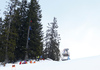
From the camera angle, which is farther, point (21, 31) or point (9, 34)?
point (21, 31)

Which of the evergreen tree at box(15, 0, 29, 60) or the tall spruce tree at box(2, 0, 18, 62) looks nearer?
the tall spruce tree at box(2, 0, 18, 62)

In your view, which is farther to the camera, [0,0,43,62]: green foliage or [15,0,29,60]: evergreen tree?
[15,0,29,60]: evergreen tree

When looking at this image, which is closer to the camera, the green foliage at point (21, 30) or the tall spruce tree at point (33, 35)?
the green foliage at point (21, 30)

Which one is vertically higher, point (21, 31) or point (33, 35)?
point (21, 31)

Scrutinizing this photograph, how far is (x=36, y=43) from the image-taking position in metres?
30.7

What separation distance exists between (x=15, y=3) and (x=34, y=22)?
23.0 ft

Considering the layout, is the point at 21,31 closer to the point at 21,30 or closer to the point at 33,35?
the point at 21,30

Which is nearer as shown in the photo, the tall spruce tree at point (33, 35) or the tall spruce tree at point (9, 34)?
the tall spruce tree at point (9, 34)

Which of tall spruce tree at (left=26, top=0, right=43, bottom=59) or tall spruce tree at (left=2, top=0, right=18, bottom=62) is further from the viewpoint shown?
tall spruce tree at (left=26, top=0, right=43, bottom=59)

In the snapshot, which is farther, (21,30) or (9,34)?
(21,30)

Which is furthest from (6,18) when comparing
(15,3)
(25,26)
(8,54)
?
(8,54)

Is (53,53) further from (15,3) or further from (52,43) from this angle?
(15,3)

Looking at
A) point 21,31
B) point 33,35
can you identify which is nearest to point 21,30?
point 21,31

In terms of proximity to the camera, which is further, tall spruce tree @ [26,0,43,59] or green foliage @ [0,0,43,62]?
tall spruce tree @ [26,0,43,59]
